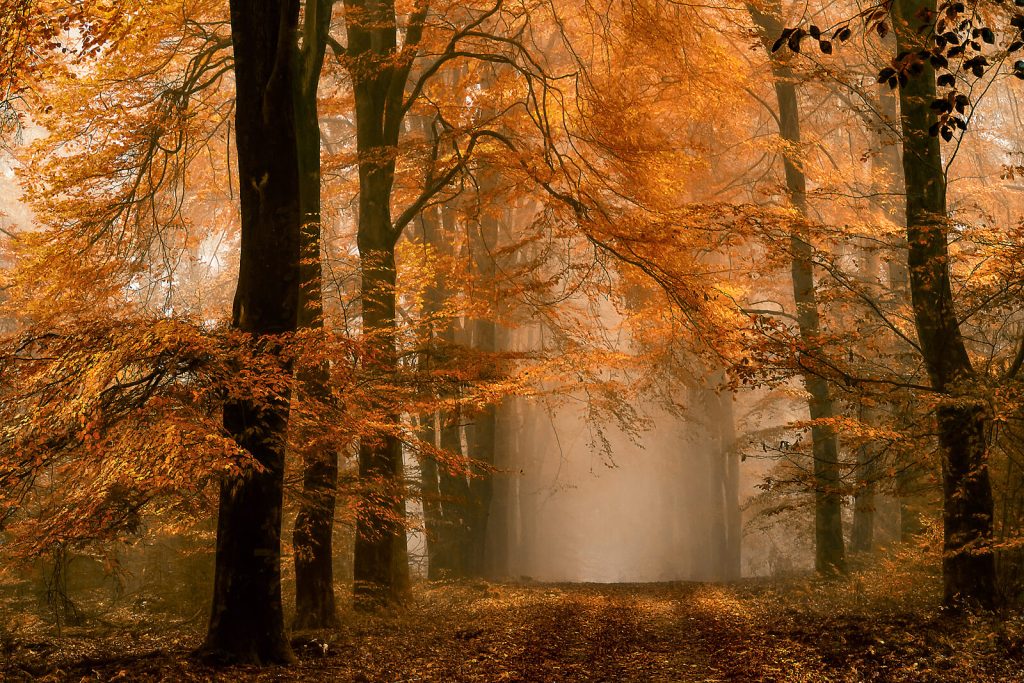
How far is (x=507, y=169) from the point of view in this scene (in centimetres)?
1155

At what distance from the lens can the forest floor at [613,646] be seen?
6.11 meters

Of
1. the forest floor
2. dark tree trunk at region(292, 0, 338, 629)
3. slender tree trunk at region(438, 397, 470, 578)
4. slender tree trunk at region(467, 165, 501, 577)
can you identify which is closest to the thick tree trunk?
the forest floor

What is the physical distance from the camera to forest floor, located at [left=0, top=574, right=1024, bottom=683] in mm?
6105

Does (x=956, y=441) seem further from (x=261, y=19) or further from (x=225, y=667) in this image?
(x=261, y=19)

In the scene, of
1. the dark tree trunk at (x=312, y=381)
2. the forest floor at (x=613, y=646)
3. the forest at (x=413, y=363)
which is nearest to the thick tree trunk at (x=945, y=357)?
the forest at (x=413, y=363)

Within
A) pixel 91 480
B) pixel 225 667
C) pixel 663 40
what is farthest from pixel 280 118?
pixel 663 40

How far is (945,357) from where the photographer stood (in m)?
8.77

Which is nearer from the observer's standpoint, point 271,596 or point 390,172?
point 271,596

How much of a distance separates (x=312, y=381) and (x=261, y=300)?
1.70 m

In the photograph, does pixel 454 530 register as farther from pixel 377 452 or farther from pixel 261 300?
pixel 261 300

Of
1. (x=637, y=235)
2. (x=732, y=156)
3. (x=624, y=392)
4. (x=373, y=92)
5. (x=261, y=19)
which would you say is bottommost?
(x=624, y=392)

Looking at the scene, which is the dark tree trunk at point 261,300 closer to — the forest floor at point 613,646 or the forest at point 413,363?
the forest at point 413,363

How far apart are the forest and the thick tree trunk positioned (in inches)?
1.5

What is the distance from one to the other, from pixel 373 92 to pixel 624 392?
681 cm
